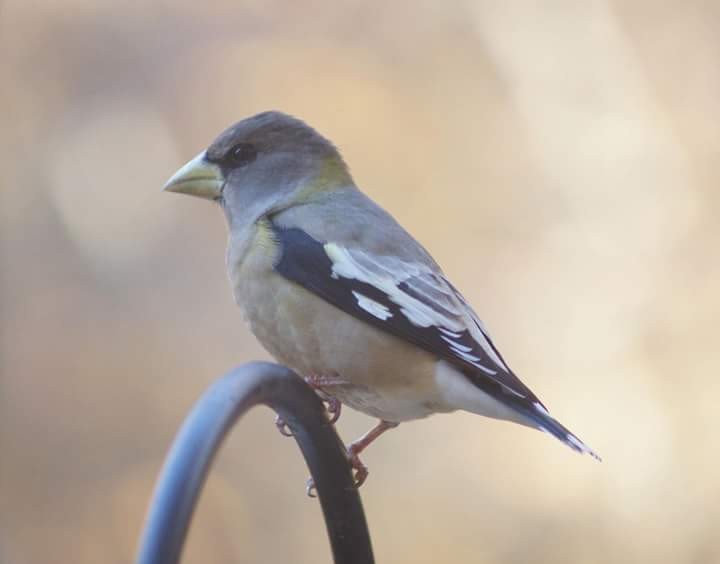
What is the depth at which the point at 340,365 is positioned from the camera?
2314 millimetres

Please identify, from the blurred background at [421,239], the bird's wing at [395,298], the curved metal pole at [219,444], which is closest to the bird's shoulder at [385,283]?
the bird's wing at [395,298]

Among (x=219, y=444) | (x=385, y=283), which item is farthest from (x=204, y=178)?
(x=219, y=444)

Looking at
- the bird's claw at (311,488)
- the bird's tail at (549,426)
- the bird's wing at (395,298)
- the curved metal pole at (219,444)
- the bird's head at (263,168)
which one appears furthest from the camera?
the bird's head at (263,168)

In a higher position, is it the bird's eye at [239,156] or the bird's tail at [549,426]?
the bird's eye at [239,156]

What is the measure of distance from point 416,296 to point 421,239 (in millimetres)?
1945

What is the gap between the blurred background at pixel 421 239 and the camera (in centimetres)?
417

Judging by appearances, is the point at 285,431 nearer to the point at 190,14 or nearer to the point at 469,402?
the point at 469,402

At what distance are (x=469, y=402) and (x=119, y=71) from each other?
2730mm

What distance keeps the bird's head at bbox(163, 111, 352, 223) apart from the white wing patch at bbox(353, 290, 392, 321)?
382mm

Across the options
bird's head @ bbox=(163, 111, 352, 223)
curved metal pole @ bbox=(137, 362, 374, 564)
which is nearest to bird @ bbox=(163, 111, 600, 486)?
bird's head @ bbox=(163, 111, 352, 223)

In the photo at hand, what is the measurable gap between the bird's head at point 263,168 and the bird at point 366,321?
12 centimetres

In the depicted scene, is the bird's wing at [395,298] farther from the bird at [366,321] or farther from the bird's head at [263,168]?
the bird's head at [263,168]

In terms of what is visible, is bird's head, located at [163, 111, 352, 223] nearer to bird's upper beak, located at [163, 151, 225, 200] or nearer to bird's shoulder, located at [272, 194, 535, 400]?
bird's upper beak, located at [163, 151, 225, 200]

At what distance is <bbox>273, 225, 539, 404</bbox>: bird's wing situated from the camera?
2260 mm
